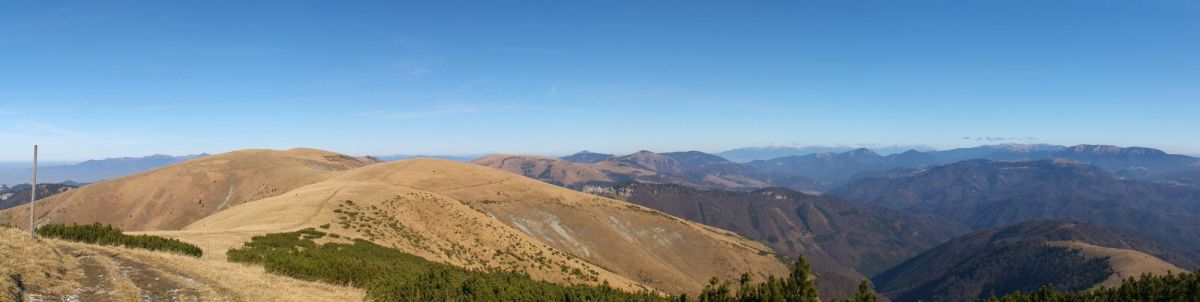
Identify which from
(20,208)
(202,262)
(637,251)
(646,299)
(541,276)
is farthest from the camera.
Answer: (20,208)

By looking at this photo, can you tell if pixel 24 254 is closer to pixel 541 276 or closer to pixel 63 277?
pixel 63 277

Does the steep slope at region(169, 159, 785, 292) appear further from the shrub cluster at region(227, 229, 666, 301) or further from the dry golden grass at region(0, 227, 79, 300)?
the dry golden grass at region(0, 227, 79, 300)

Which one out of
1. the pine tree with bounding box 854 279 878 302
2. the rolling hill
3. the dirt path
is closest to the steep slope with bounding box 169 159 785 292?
the rolling hill

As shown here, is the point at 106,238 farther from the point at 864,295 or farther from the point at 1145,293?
the point at 1145,293

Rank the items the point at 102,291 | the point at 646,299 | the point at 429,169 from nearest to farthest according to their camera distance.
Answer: the point at 102,291 → the point at 646,299 → the point at 429,169

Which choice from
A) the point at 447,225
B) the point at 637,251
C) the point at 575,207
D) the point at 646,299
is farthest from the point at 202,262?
the point at 575,207

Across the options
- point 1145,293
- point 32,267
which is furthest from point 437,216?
point 1145,293
